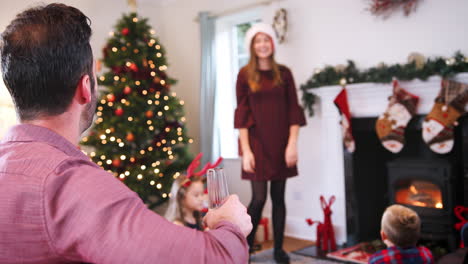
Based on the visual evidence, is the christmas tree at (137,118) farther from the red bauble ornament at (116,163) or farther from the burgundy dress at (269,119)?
the burgundy dress at (269,119)

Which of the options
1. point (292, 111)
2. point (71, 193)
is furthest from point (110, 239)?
point (292, 111)

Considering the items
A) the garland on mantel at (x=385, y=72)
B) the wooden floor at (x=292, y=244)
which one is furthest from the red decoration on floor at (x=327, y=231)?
the garland on mantel at (x=385, y=72)

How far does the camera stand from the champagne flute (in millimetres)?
1003

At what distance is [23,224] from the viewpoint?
73cm

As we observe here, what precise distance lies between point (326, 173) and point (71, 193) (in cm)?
343

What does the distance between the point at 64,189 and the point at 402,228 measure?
5.92 ft

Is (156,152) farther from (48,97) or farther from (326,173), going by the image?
(48,97)

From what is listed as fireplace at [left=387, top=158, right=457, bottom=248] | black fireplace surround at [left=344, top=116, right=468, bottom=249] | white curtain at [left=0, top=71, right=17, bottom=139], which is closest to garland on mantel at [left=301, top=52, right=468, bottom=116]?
black fireplace surround at [left=344, top=116, right=468, bottom=249]

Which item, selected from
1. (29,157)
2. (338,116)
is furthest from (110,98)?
(29,157)

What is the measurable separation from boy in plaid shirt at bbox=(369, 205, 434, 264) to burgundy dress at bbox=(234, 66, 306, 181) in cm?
105

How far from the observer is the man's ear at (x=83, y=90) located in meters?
0.88

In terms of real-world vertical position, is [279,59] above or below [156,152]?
above

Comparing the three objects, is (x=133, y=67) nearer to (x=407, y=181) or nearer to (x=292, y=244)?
(x=292, y=244)

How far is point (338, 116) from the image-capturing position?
3811mm
